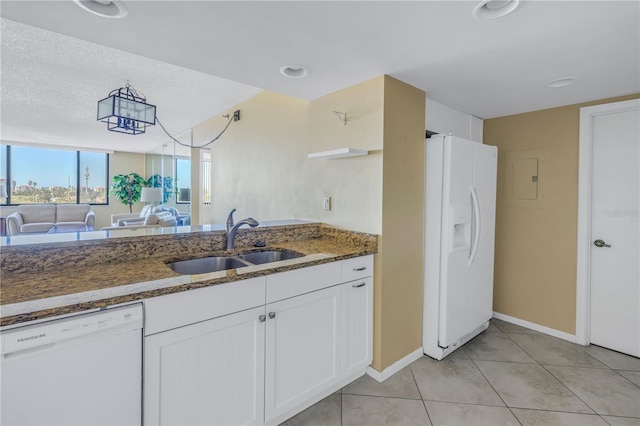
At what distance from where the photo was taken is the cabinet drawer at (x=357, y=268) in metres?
2.05

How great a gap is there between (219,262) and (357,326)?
3.40ft

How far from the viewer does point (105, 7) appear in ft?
4.60

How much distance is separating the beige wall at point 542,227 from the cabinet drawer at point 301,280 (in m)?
2.33

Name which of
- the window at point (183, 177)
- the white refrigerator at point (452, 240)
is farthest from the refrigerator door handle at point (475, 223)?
the window at point (183, 177)

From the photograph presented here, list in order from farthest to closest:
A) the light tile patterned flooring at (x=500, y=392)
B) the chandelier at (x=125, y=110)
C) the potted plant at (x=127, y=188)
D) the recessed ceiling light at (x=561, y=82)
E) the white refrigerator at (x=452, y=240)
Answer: the potted plant at (x=127, y=188) → the chandelier at (x=125, y=110) → the white refrigerator at (x=452, y=240) → the recessed ceiling light at (x=561, y=82) → the light tile patterned flooring at (x=500, y=392)

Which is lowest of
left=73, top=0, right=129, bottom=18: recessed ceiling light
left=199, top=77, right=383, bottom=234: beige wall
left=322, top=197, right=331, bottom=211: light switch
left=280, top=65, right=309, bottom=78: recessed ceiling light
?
left=322, top=197, right=331, bottom=211: light switch

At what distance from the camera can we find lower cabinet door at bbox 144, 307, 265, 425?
51.6 inches

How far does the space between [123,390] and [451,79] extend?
2636 mm

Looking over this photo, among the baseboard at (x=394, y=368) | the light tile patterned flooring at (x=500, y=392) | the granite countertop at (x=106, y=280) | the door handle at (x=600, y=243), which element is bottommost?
the light tile patterned flooring at (x=500, y=392)

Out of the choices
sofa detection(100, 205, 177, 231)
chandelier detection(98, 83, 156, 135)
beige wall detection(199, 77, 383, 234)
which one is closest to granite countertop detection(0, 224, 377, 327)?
beige wall detection(199, 77, 383, 234)

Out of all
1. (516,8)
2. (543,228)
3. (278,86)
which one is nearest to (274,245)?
(278,86)

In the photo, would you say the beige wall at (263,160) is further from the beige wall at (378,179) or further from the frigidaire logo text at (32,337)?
the frigidaire logo text at (32,337)

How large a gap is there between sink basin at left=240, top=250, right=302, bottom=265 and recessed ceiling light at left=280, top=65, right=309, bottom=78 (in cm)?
126

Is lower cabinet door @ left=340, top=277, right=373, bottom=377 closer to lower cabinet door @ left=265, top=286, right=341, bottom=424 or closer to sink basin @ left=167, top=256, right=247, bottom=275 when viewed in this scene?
lower cabinet door @ left=265, top=286, right=341, bottom=424
